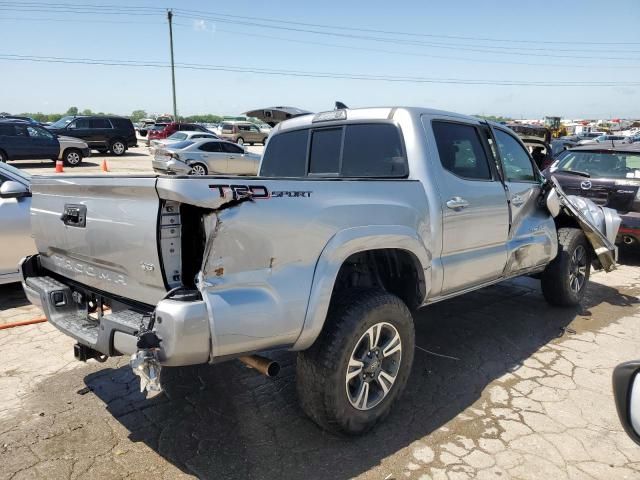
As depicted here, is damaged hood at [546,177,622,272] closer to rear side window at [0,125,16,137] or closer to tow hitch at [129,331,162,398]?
tow hitch at [129,331,162,398]

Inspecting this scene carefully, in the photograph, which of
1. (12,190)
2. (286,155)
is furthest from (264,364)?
(12,190)

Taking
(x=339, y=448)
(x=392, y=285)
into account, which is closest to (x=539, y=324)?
(x=392, y=285)

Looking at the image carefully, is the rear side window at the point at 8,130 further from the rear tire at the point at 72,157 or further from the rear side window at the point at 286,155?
the rear side window at the point at 286,155

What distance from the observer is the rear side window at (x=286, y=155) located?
429 centimetres

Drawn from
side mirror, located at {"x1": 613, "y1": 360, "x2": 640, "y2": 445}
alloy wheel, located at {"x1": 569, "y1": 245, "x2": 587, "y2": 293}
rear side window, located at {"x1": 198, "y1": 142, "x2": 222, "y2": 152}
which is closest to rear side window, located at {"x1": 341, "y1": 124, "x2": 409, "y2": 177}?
side mirror, located at {"x1": 613, "y1": 360, "x2": 640, "y2": 445}

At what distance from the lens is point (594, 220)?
5633 mm

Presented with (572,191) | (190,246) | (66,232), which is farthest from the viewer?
(572,191)

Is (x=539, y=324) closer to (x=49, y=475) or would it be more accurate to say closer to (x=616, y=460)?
(x=616, y=460)

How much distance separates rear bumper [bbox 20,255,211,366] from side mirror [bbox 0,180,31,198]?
2025 millimetres

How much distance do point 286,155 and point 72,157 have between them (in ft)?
62.7

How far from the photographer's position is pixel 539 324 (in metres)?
5.03

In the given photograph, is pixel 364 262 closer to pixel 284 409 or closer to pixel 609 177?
pixel 284 409

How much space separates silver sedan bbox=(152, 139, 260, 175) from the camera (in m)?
17.9

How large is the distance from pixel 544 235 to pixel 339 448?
304 cm
